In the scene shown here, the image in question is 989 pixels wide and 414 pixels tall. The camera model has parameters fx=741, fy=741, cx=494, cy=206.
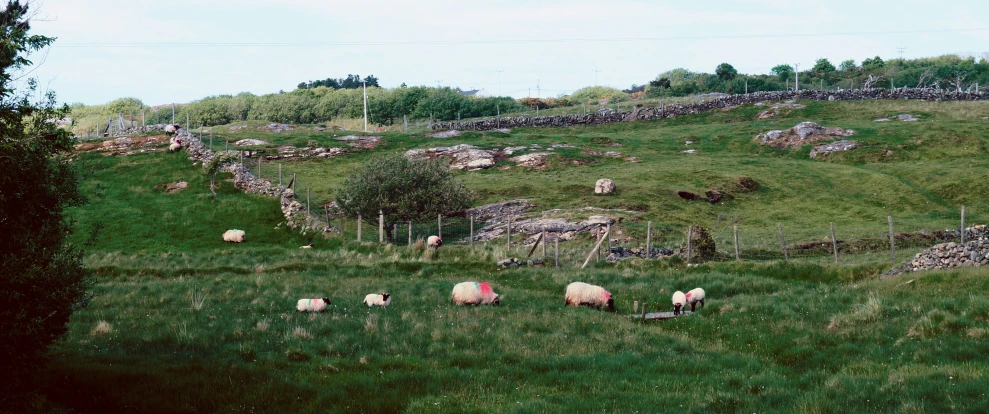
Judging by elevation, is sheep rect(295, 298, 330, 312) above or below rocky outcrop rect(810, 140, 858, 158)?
below

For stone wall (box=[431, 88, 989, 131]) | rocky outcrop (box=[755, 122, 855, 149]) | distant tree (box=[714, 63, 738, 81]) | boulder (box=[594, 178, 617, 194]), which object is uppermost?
distant tree (box=[714, 63, 738, 81])

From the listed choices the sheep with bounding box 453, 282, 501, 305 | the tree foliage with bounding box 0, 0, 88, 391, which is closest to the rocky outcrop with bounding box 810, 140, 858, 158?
the sheep with bounding box 453, 282, 501, 305

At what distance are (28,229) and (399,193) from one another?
4001 cm

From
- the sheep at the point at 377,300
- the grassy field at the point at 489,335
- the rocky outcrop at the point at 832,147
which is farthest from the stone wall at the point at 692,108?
the sheep at the point at 377,300

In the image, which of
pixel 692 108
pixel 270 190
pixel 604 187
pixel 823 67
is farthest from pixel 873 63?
pixel 270 190

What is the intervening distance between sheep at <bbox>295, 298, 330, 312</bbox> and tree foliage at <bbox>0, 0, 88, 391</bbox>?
353 inches

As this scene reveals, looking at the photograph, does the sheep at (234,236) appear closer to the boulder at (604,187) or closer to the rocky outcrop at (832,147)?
the boulder at (604,187)

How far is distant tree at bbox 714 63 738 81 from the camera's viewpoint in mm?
179750

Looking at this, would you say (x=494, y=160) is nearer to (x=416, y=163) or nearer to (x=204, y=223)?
(x=416, y=163)

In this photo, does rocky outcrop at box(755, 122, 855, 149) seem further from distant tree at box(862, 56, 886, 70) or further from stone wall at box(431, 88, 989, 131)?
distant tree at box(862, 56, 886, 70)

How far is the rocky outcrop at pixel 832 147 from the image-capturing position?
82125 mm

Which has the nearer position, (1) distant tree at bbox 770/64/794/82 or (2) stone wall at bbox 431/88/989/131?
(2) stone wall at bbox 431/88/989/131

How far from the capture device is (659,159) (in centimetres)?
8212

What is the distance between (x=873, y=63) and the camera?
182500 mm
